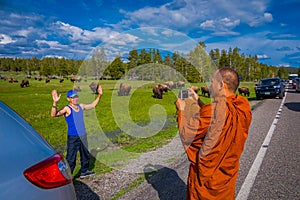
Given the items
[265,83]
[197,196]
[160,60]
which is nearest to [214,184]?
[197,196]

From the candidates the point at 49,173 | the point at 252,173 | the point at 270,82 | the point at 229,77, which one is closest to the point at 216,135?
the point at 229,77

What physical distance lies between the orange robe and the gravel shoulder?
1.63 m

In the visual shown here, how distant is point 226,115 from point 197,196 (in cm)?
90

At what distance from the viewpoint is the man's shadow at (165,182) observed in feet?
13.3

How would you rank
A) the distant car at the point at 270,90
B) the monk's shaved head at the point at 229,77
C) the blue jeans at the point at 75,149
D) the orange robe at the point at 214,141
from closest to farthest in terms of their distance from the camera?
1. the orange robe at the point at 214,141
2. the monk's shaved head at the point at 229,77
3. the blue jeans at the point at 75,149
4. the distant car at the point at 270,90

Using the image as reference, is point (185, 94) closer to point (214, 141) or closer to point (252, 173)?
point (214, 141)

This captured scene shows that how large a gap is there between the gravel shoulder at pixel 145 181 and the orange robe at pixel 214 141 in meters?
1.63

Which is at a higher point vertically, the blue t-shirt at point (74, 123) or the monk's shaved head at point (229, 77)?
the monk's shaved head at point (229, 77)

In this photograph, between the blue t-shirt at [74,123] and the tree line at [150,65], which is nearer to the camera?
the tree line at [150,65]

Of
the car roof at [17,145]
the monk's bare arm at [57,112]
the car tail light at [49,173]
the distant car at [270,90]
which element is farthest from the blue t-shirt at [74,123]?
the distant car at [270,90]

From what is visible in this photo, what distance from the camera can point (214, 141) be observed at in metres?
2.28

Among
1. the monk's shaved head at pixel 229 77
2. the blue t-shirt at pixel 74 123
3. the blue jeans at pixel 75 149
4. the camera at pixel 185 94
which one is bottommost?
the blue jeans at pixel 75 149

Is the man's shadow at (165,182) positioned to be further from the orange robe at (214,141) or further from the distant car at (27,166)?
the distant car at (27,166)

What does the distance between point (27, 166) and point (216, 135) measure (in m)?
1.55
